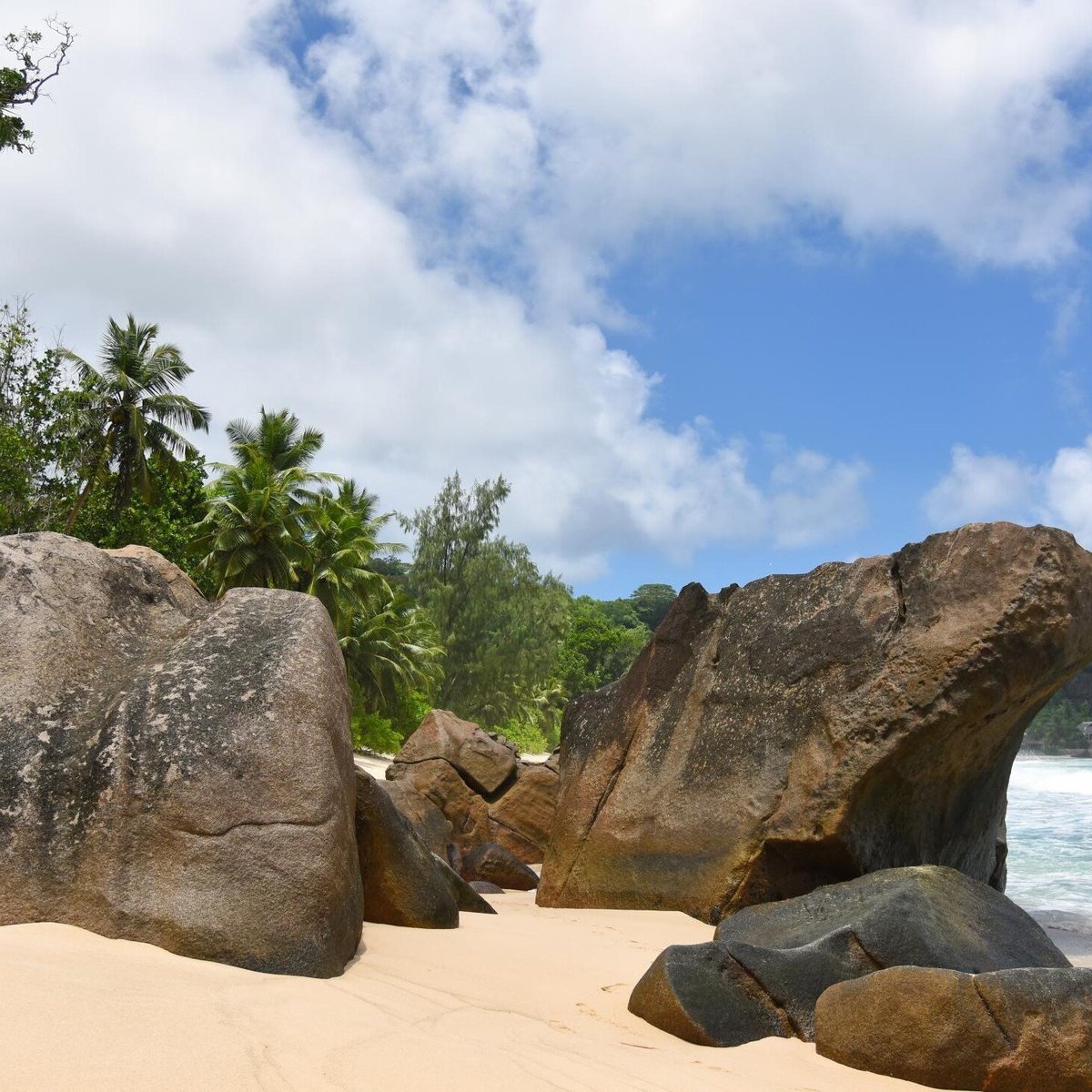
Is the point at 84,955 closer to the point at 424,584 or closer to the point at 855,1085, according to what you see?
the point at 855,1085

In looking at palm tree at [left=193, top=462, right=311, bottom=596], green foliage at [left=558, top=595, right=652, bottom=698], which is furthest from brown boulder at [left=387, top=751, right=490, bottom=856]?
green foliage at [left=558, top=595, right=652, bottom=698]

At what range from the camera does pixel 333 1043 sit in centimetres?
284

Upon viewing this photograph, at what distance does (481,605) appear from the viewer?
1569 inches

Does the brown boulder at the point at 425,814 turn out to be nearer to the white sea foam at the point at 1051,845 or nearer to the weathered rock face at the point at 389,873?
the weathered rock face at the point at 389,873

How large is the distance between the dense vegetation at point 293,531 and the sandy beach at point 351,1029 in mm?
13748

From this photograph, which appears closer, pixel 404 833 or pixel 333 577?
pixel 404 833

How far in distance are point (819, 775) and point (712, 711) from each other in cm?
103

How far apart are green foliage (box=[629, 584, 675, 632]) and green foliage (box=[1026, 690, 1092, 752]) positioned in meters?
32.6

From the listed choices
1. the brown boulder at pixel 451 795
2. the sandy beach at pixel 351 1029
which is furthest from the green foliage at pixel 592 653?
the sandy beach at pixel 351 1029

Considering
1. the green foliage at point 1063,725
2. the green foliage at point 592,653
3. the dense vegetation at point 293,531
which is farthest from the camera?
the green foliage at point 1063,725

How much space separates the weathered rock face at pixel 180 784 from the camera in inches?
153

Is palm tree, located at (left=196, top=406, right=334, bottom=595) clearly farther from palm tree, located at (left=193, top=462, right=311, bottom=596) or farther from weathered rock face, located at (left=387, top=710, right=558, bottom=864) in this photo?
weathered rock face, located at (left=387, top=710, right=558, bottom=864)

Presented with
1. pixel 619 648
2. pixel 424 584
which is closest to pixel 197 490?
pixel 424 584

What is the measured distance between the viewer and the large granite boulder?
12.9 feet
